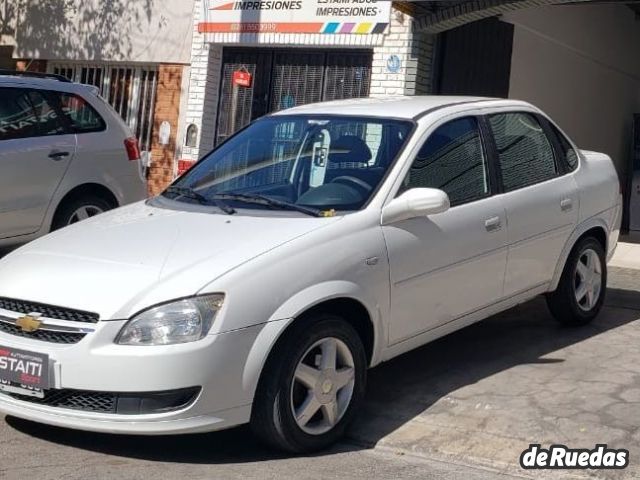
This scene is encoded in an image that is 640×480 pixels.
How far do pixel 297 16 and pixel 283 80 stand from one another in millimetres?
927

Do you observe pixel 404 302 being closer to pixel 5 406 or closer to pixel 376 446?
pixel 376 446

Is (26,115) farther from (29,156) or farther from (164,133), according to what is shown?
(164,133)

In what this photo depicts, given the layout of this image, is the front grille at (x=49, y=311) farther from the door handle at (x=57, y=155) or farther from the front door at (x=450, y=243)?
the door handle at (x=57, y=155)

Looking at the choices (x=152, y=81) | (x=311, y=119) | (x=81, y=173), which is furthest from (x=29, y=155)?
(x=152, y=81)

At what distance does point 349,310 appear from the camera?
4.94 m

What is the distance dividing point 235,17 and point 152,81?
1977 mm

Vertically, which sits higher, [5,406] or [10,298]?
[10,298]

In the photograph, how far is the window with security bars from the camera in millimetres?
14164

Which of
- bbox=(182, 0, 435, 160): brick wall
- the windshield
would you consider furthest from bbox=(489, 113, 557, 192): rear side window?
bbox=(182, 0, 435, 160): brick wall

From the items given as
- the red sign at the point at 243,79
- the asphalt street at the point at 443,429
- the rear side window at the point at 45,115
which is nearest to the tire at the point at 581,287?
the asphalt street at the point at 443,429

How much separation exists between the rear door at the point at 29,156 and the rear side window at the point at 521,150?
397cm

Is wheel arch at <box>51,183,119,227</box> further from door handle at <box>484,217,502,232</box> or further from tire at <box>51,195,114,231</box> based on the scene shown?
door handle at <box>484,217,502,232</box>

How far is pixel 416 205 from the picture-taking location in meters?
5.08

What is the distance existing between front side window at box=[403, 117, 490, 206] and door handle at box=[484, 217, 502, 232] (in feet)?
0.51
